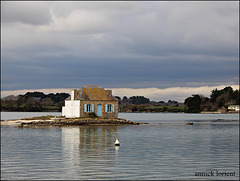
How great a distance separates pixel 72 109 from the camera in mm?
68688

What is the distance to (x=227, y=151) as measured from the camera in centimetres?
3309

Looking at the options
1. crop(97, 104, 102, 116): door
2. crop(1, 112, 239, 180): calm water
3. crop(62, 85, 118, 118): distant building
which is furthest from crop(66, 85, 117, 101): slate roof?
crop(1, 112, 239, 180): calm water

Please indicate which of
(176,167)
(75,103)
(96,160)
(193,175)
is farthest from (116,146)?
(75,103)

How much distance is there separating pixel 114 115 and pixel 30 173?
47.6 metres

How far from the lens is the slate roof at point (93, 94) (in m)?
66.6

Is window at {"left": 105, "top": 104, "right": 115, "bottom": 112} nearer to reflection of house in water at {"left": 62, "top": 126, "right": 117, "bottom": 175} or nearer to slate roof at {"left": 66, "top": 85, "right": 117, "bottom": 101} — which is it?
slate roof at {"left": 66, "top": 85, "right": 117, "bottom": 101}

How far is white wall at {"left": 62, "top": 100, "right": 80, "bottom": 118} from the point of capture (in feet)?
219

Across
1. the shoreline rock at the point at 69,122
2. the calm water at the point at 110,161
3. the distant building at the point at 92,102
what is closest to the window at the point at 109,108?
the distant building at the point at 92,102

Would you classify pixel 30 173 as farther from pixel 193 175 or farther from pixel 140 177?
pixel 193 175

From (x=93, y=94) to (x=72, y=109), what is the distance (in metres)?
4.90

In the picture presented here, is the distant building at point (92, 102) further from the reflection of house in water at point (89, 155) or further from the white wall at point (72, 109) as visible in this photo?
the reflection of house in water at point (89, 155)

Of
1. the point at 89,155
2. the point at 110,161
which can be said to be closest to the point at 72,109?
the point at 89,155

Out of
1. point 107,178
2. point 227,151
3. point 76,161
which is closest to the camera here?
point 107,178

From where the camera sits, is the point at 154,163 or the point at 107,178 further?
the point at 154,163
